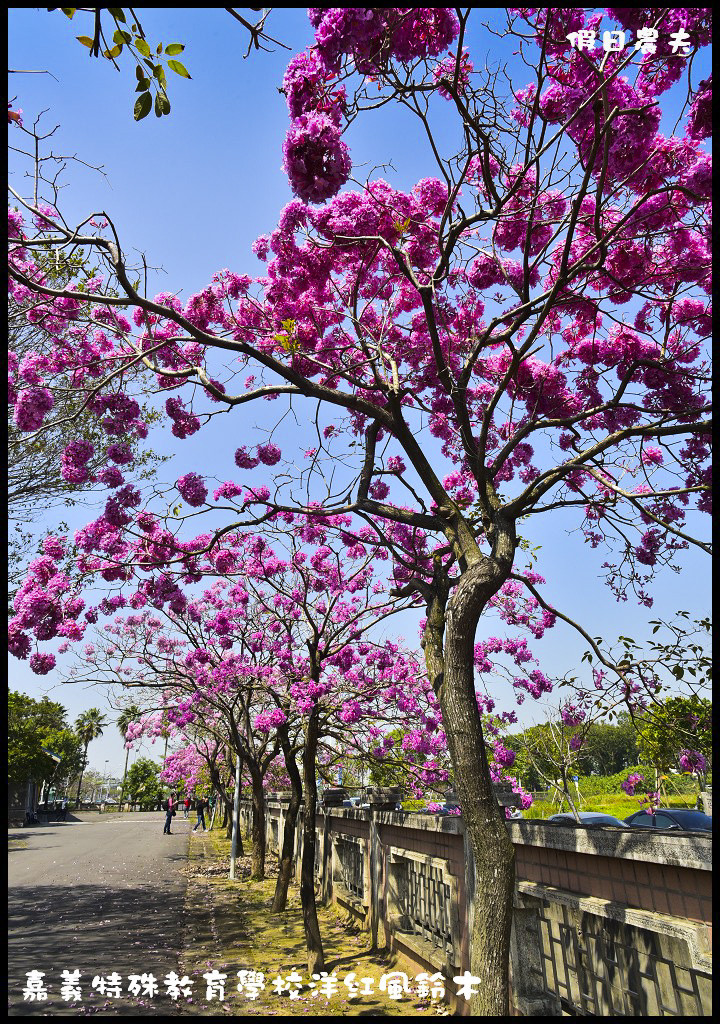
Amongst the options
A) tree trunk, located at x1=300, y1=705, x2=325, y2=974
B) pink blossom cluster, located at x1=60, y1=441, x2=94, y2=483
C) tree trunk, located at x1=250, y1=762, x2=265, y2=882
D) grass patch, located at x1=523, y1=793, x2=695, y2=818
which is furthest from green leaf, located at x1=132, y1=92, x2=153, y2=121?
tree trunk, located at x1=250, y1=762, x2=265, y2=882

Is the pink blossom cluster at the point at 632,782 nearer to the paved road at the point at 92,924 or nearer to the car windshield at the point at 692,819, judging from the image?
the car windshield at the point at 692,819

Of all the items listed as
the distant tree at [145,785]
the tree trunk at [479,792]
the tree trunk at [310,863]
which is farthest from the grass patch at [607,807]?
the distant tree at [145,785]

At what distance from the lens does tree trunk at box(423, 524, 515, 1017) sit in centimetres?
357

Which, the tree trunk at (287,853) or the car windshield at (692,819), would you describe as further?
the car windshield at (692,819)

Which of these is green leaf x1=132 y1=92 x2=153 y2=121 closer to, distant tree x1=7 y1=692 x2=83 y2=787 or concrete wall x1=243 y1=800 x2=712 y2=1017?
concrete wall x1=243 y1=800 x2=712 y2=1017

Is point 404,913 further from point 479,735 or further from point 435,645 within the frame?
point 479,735

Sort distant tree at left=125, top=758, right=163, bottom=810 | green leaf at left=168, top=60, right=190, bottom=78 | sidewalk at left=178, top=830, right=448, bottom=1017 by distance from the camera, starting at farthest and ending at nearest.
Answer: distant tree at left=125, top=758, right=163, bottom=810
sidewalk at left=178, top=830, right=448, bottom=1017
green leaf at left=168, top=60, right=190, bottom=78

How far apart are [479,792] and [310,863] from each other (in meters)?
5.87

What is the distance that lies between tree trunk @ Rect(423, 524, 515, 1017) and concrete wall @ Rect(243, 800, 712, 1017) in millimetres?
470

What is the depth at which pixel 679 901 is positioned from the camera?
2.99 metres

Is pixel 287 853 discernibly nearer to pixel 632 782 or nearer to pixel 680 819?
pixel 632 782

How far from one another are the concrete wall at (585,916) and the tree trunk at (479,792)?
0.47 meters

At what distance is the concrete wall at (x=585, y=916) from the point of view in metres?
2.98

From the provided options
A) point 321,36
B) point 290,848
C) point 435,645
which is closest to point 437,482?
point 435,645
